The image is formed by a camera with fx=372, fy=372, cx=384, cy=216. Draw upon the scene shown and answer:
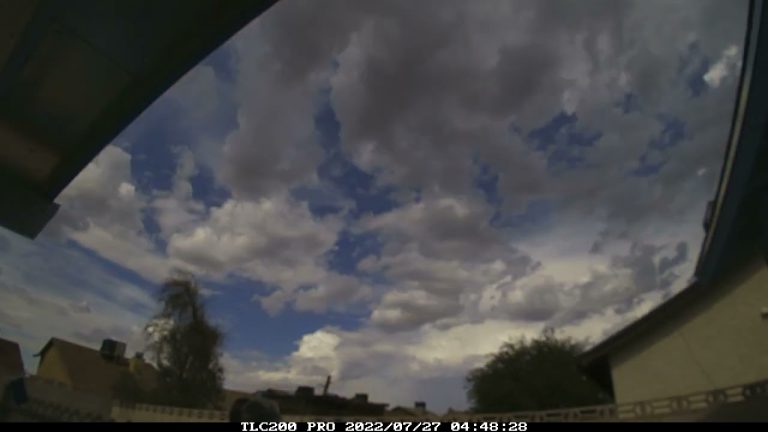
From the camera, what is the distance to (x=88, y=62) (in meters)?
Result: 1.75

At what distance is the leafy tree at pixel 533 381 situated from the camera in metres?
17.6

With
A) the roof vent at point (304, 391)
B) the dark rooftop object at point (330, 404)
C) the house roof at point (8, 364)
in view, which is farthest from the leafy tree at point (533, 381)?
the house roof at point (8, 364)

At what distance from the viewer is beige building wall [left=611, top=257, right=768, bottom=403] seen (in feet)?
21.8

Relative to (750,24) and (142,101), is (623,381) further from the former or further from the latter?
(142,101)

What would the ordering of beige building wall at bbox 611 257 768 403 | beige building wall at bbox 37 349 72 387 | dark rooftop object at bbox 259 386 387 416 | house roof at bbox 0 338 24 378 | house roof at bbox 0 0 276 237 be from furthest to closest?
beige building wall at bbox 37 349 72 387 < dark rooftop object at bbox 259 386 387 416 < beige building wall at bbox 611 257 768 403 < house roof at bbox 0 338 24 378 < house roof at bbox 0 0 276 237

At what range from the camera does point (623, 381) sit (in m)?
9.45

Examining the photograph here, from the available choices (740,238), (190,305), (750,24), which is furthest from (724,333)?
(190,305)

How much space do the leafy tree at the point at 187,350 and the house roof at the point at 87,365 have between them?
5.21m

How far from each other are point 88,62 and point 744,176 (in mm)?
5483

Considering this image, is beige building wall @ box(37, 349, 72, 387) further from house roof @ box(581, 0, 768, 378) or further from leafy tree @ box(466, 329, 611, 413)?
house roof @ box(581, 0, 768, 378)

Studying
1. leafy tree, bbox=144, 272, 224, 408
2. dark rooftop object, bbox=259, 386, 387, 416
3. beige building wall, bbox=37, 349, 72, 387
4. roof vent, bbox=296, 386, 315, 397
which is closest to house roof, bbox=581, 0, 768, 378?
dark rooftop object, bbox=259, 386, 387, 416

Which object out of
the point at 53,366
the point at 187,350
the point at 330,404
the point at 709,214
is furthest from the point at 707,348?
the point at 53,366

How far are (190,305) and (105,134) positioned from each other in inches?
895

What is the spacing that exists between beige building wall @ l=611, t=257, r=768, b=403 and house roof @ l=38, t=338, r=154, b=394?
26919 mm
